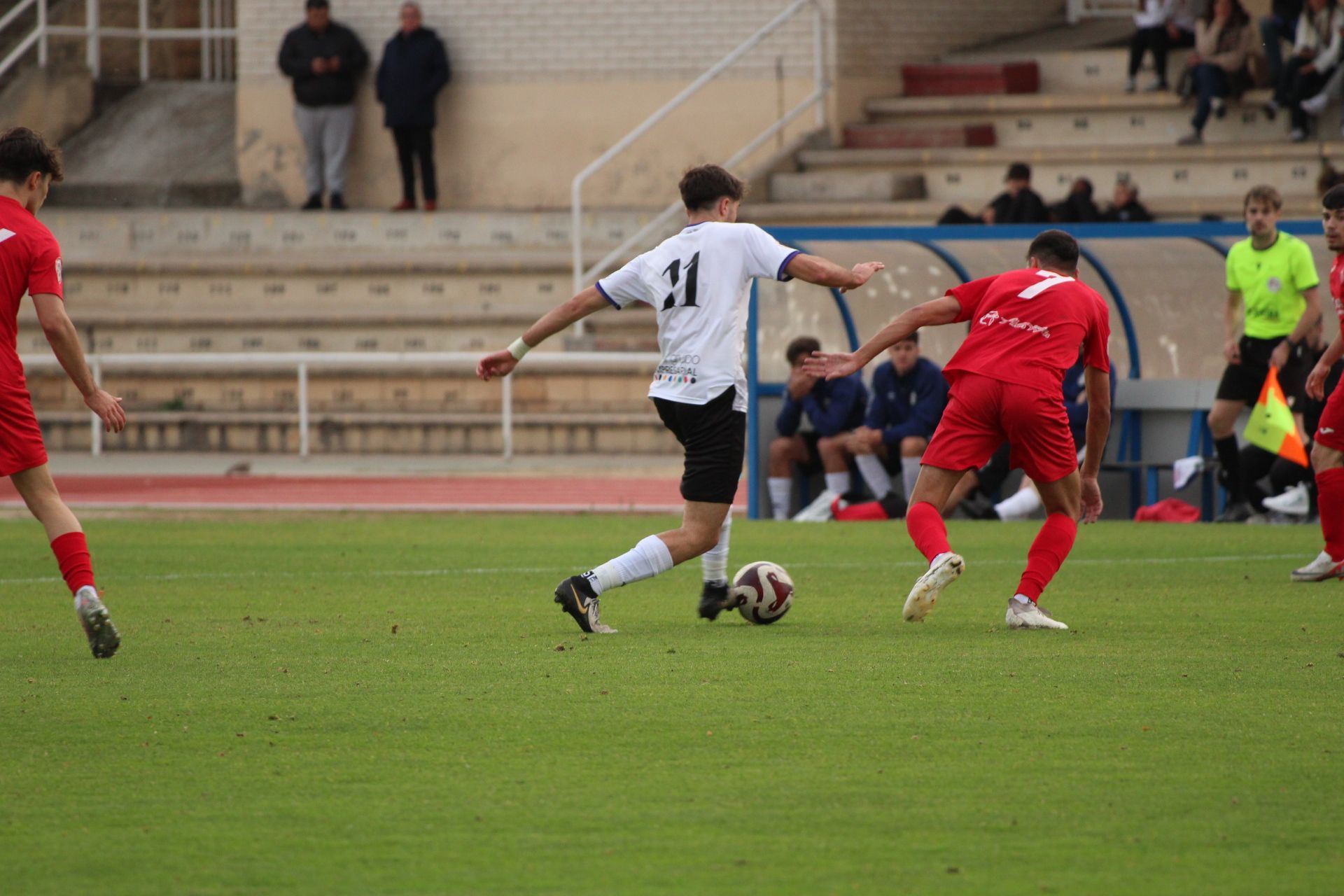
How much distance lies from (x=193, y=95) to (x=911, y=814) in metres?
24.2

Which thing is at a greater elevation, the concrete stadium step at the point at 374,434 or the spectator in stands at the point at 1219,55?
the spectator in stands at the point at 1219,55

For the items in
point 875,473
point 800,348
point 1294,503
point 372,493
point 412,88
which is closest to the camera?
point 1294,503

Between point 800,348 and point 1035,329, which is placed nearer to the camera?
point 1035,329

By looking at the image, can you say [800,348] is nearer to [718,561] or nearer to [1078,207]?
[1078,207]

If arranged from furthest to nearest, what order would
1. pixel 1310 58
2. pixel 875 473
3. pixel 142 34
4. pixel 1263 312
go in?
pixel 142 34
pixel 1310 58
pixel 875 473
pixel 1263 312

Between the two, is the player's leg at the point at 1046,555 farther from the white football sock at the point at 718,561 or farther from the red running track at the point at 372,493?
the red running track at the point at 372,493

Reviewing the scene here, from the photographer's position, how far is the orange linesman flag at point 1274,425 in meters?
12.7

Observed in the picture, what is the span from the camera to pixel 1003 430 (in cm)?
812

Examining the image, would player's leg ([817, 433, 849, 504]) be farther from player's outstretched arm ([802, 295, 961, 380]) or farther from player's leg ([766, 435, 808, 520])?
player's outstretched arm ([802, 295, 961, 380])

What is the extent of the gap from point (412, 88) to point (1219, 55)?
9281 mm

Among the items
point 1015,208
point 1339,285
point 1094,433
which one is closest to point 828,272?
point 1094,433

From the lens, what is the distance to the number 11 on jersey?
26.1ft

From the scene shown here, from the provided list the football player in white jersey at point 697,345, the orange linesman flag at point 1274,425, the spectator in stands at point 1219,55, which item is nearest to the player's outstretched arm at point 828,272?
the football player in white jersey at point 697,345

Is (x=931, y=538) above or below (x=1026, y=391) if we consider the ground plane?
below
